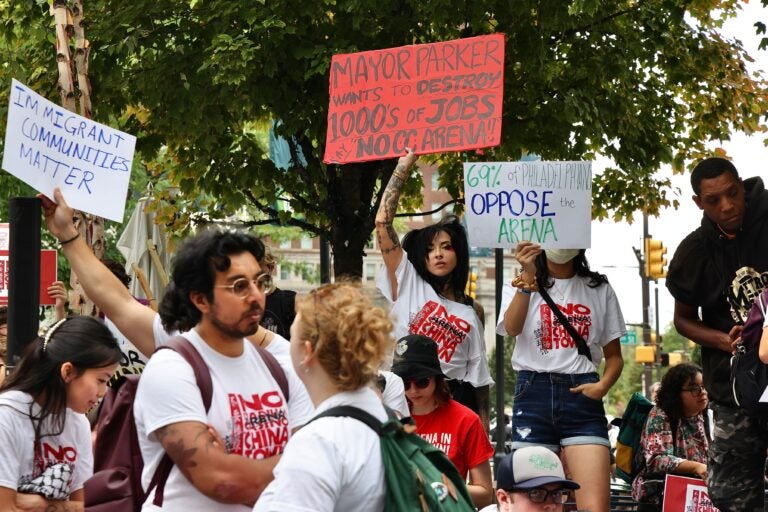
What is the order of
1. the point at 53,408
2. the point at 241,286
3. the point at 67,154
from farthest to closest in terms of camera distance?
the point at 67,154 < the point at 53,408 < the point at 241,286

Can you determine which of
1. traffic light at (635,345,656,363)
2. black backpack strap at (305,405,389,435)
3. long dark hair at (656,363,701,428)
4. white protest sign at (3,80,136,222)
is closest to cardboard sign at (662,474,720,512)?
long dark hair at (656,363,701,428)

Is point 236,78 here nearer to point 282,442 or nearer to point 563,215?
point 563,215

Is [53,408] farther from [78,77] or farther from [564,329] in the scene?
[564,329]

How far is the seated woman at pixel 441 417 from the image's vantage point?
644cm

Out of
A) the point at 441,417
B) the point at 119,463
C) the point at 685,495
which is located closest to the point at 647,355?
the point at 685,495

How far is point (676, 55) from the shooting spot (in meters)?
14.0

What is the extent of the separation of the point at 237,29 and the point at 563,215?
592 centimetres

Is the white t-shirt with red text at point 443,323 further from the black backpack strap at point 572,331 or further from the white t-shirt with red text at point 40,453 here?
the white t-shirt with red text at point 40,453

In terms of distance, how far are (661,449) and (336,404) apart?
609 centimetres

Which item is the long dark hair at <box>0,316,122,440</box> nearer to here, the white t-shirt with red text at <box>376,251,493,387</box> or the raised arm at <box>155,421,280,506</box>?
the raised arm at <box>155,421,280,506</box>

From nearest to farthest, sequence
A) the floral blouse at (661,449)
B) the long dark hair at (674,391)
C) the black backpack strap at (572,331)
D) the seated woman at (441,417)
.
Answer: the seated woman at (441,417), the black backpack strap at (572,331), the floral blouse at (661,449), the long dark hair at (674,391)

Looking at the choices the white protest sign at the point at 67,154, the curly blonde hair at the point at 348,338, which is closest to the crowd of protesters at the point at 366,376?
the curly blonde hair at the point at 348,338

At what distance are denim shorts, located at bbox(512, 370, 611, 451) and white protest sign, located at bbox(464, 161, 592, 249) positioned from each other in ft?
2.93

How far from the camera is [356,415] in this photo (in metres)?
3.36
